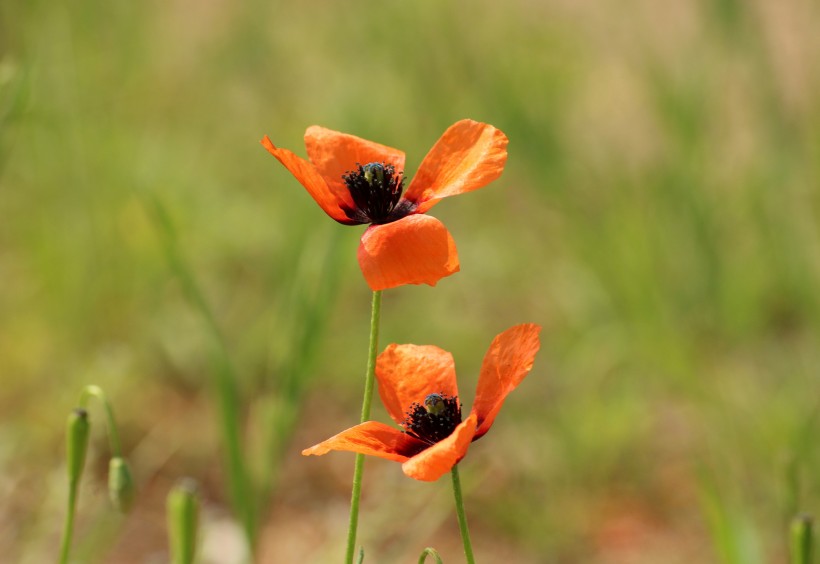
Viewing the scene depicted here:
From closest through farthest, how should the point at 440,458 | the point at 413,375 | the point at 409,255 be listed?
the point at 440,458, the point at 409,255, the point at 413,375

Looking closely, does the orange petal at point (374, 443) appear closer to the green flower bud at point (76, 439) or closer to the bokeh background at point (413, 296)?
the green flower bud at point (76, 439)

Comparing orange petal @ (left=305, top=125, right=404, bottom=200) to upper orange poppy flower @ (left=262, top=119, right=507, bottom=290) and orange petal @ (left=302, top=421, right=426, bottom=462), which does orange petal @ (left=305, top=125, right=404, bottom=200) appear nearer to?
upper orange poppy flower @ (left=262, top=119, right=507, bottom=290)

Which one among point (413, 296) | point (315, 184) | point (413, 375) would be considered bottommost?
point (413, 375)

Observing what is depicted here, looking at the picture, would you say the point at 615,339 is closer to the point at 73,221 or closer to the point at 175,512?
the point at 73,221

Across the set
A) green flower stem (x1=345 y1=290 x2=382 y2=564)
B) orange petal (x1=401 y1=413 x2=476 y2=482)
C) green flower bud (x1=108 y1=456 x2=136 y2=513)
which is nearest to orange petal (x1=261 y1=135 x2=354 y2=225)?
green flower stem (x1=345 y1=290 x2=382 y2=564)

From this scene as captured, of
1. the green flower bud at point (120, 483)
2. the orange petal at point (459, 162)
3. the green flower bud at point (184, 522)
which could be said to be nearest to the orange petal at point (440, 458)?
the orange petal at point (459, 162)

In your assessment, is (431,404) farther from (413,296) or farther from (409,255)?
(413,296)

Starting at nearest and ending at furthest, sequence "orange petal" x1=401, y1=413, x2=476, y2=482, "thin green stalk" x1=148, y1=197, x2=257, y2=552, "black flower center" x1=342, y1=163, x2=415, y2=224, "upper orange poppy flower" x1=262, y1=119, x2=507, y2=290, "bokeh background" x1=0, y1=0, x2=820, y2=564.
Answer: "orange petal" x1=401, y1=413, x2=476, y2=482, "upper orange poppy flower" x1=262, y1=119, x2=507, y2=290, "black flower center" x1=342, y1=163, x2=415, y2=224, "thin green stalk" x1=148, y1=197, x2=257, y2=552, "bokeh background" x1=0, y1=0, x2=820, y2=564

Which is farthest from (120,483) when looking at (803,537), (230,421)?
(803,537)
